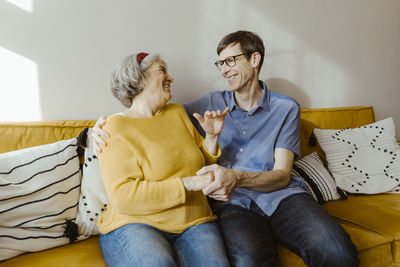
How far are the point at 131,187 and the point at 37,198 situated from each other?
43 centimetres

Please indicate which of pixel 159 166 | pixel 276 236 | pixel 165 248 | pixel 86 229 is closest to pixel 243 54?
pixel 159 166

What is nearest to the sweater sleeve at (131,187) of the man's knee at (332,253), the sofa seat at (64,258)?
the sofa seat at (64,258)

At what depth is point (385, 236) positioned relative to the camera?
1341 mm

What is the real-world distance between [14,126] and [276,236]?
1.33 m

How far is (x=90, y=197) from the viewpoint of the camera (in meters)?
1.32

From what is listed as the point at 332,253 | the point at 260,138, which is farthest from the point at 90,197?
the point at 332,253

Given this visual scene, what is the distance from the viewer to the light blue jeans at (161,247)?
987mm

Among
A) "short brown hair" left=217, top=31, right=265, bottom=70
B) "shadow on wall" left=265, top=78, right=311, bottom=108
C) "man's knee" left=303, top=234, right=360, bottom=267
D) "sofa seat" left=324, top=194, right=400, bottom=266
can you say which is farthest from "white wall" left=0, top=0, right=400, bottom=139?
"man's knee" left=303, top=234, right=360, bottom=267

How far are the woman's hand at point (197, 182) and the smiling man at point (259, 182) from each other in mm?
22

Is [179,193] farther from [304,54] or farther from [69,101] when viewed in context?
[304,54]

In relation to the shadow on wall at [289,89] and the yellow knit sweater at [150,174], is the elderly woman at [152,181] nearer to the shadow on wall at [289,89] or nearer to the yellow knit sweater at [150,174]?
the yellow knit sweater at [150,174]

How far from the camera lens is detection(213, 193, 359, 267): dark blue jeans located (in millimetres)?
1115

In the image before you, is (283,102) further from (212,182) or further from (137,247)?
(137,247)

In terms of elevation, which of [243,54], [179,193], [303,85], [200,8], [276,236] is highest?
[200,8]
